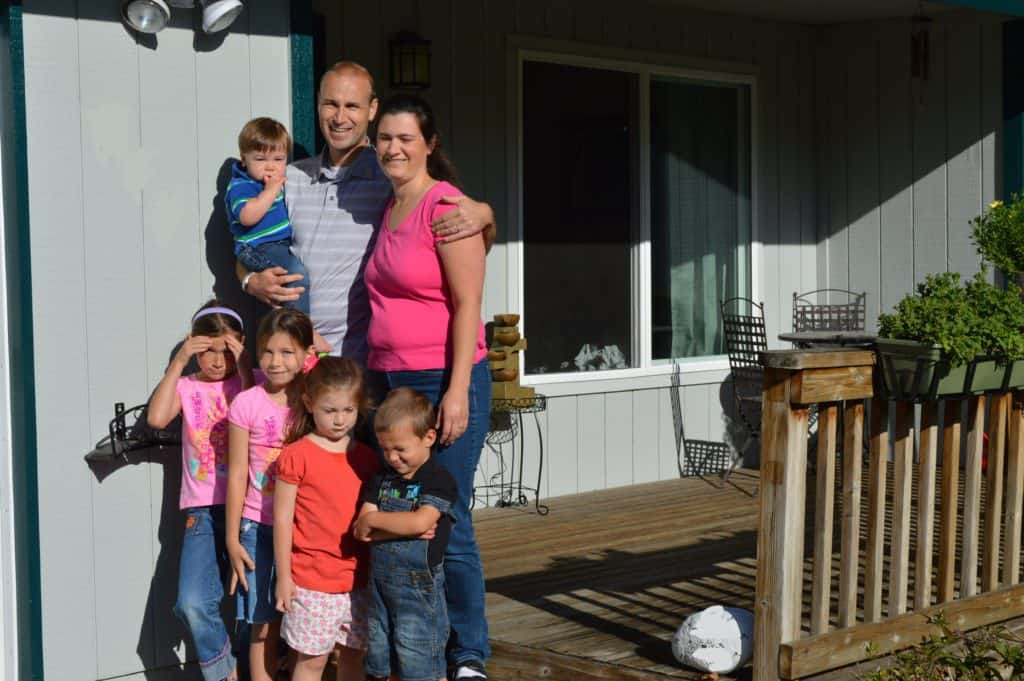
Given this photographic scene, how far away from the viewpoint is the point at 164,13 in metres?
3.72

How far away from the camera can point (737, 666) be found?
3553mm

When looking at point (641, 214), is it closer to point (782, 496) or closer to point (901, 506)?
point (901, 506)

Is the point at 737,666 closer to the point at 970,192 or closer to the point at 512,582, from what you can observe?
the point at 512,582

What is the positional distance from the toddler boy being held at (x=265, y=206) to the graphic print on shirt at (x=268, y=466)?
1.14 feet

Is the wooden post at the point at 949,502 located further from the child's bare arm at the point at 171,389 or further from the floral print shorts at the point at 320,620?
the child's bare arm at the point at 171,389

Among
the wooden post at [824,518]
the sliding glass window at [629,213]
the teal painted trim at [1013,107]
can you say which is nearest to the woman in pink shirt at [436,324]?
the wooden post at [824,518]

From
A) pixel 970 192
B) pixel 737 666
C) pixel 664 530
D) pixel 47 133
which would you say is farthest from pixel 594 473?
pixel 47 133

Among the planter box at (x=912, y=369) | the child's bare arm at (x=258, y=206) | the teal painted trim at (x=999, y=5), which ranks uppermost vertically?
the teal painted trim at (x=999, y=5)

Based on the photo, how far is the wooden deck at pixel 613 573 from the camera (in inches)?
154

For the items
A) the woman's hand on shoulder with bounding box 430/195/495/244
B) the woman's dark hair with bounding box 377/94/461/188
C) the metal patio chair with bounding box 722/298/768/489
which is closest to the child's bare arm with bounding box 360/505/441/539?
the woman's hand on shoulder with bounding box 430/195/495/244

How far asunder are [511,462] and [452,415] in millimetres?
3148

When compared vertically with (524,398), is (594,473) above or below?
below

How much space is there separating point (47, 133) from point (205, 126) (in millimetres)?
443

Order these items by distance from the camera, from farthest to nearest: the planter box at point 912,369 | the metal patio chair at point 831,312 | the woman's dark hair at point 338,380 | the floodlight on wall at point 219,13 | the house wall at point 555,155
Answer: the metal patio chair at point 831,312
the house wall at point 555,155
the floodlight on wall at point 219,13
the planter box at point 912,369
the woman's dark hair at point 338,380
